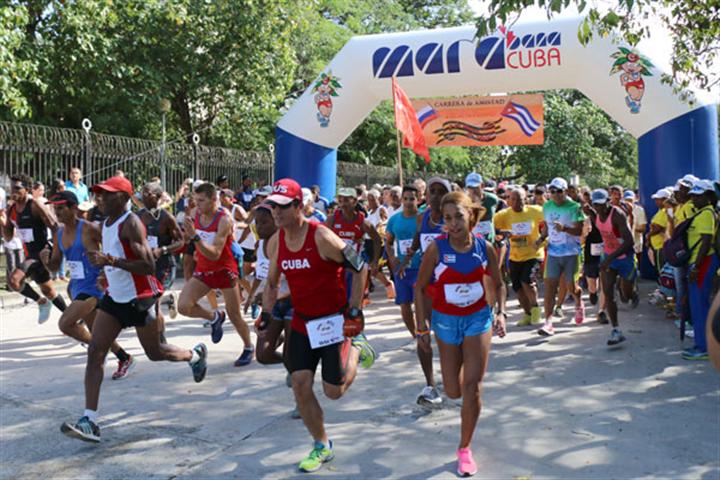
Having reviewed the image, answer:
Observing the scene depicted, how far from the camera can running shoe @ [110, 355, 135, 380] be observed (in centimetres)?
653

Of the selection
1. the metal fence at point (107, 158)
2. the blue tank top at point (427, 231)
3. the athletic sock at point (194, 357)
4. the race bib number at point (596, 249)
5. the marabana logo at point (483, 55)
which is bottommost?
the athletic sock at point (194, 357)

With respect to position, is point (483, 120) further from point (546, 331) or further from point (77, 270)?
point (77, 270)

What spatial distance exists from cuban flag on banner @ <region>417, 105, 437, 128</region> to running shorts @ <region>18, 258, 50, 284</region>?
28.2 ft

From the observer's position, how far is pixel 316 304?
4.43 meters

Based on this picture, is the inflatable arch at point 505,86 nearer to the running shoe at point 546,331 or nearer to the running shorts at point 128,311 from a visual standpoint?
the running shoe at point 546,331

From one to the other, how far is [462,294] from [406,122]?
25.3 feet

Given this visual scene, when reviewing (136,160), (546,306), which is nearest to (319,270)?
(546,306)

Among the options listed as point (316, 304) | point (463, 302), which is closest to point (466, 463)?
point (463, 302)

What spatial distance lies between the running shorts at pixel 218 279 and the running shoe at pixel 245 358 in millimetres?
636

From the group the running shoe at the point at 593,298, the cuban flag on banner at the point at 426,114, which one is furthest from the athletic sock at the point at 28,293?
the cuban flag on banner at the point at 426,114

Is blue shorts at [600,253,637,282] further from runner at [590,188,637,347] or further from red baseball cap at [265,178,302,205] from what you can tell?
red baseball cap at [265,178,302,205]

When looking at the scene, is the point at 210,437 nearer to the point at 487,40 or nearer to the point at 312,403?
the point at 312,403

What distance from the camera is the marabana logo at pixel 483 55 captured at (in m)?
12.3

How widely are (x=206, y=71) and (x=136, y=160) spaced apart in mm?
4643
